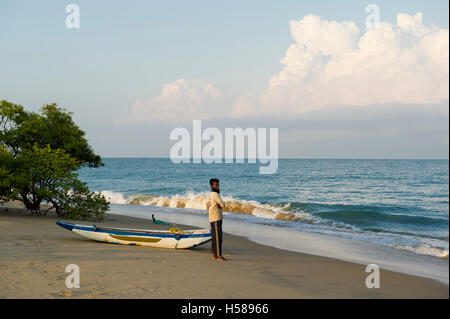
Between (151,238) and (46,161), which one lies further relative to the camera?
(46,161)

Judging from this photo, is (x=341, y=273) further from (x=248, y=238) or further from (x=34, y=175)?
(x=34, y=175)

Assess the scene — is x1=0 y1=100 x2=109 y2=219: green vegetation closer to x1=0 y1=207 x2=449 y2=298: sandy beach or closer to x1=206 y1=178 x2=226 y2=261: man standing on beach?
x1=0 y1=207 x2=449 y2=298: sandy beach

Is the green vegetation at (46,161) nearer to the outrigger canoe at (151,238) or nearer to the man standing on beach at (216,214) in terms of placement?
the outrigger canoe at (151,238)

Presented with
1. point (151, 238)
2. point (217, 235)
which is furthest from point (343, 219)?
point (151, 238)

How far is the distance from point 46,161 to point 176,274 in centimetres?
1121

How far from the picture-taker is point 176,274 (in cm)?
863

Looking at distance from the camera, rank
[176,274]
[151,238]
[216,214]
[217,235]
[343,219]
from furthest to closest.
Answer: [343,219] → [151,238] → [217,235] → [216,214] → [176,274]

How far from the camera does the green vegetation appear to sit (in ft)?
55.5

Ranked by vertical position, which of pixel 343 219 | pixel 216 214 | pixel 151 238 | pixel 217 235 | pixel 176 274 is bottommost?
pixel 343 219

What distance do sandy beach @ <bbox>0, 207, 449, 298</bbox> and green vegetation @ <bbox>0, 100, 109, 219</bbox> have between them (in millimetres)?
4783

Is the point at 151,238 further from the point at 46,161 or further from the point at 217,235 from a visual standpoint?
the point at 46,161

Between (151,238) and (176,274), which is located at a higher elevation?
(151,238)

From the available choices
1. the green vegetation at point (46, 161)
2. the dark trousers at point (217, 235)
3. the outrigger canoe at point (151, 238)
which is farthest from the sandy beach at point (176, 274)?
the green vegetation at point (46, 161)

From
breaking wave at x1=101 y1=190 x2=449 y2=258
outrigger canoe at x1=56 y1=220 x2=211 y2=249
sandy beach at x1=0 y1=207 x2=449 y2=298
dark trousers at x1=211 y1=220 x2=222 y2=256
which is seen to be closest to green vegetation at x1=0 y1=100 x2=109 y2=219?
breaking wave at x1=101 y1=190 x2=449 y2=258
